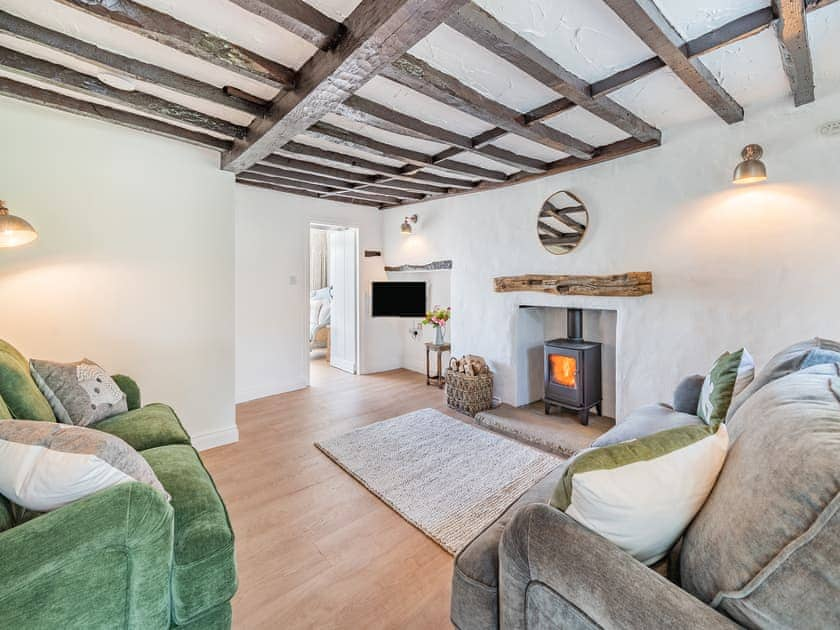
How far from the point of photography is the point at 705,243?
2.58 m

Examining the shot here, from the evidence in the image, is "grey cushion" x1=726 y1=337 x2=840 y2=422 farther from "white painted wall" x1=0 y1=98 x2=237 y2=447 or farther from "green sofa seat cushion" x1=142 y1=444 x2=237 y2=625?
"white painted wall" x1=0 y1=98 x2=237 y2=447

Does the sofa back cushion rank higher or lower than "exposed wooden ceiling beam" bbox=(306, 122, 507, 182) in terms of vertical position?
lower

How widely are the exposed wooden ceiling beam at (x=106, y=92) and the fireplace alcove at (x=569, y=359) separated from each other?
9.73ft

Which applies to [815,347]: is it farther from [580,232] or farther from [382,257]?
[382,257]

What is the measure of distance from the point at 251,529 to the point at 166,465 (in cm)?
73

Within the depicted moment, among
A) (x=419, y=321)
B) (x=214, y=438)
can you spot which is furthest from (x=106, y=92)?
(x=419, y=321)

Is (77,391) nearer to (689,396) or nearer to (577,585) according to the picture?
(577,585)

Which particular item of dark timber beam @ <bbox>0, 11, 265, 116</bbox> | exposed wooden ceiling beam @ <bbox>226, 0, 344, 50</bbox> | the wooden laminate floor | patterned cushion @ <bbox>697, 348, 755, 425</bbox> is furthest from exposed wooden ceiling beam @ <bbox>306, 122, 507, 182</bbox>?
patterned cushion @ <bbox>697, 348, 755, 425</bbox>

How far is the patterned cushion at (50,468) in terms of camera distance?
1021mm

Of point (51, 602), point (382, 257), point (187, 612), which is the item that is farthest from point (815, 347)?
point (382, 257)

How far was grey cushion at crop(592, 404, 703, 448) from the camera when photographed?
1743 mm

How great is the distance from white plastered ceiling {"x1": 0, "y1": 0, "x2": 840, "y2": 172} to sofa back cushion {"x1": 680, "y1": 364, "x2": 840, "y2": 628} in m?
1.60

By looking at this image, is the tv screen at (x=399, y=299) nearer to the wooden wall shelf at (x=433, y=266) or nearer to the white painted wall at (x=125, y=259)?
the wooden wall shelf at (x=433, y=266)

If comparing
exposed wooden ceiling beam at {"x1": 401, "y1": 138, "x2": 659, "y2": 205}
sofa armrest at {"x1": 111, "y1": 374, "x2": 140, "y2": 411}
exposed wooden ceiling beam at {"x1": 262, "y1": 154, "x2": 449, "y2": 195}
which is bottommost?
sofa armrest at {"x1": 111, "y1": 374, "x2": 140, "y2": 411}
